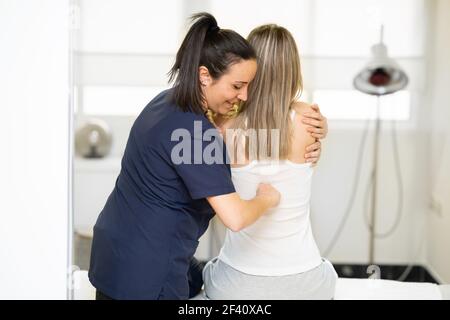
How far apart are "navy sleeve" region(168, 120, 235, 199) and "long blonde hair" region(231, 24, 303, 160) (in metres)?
0.13

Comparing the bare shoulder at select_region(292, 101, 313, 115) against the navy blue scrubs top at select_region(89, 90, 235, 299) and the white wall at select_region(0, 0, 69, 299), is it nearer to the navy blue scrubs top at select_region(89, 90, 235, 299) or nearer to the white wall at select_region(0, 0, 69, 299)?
the navy blue scrubs top at select_region(89, 90, 235, 299)

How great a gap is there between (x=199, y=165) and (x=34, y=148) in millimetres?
501

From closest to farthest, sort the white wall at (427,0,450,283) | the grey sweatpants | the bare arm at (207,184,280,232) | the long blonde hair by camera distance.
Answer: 1. the bare arm at (207,184,280,232)
2. the long blonde hair
3. the grey sweatpants
4. the white wall at (427,0,450,283)

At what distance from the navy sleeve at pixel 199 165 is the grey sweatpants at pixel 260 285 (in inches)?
13.1

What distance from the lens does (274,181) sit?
5.06 ft

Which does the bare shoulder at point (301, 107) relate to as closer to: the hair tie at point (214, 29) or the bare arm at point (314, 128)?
the bare arm at point (314, 128)

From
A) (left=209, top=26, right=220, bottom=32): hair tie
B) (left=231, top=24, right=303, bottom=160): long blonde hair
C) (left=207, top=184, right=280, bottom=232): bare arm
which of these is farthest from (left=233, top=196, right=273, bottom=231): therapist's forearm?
(left=209, top=26, right=220, bottom=32): hair tie

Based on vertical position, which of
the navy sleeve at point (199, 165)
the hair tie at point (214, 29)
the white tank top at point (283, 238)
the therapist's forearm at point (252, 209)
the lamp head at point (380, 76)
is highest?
the hair tie at point (214, 29)

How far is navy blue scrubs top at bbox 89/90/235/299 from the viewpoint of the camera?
54.9 inches

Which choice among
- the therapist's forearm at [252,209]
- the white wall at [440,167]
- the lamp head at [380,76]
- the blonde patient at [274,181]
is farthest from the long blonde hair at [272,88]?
the white wall at [440,167]

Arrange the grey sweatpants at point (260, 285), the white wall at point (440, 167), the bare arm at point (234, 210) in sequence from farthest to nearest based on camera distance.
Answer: the white wall at point (440, 167)
the grey sweatpants at point (260, 285)
the bare arm at point (234, 210)

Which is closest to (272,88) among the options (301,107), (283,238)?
(301,107)

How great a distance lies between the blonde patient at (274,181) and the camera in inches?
59.1
